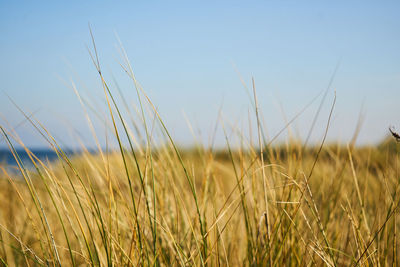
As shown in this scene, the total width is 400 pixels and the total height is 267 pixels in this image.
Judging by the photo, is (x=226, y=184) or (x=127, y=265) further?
(x=226, y=184)

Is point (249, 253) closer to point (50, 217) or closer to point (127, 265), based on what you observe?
point (127, 265)

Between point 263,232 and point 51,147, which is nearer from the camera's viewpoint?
point 51,147

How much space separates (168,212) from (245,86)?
2.02 ft

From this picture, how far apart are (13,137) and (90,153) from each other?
12.4 inches

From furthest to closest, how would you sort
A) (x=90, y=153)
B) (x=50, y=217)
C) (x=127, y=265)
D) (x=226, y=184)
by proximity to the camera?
(x=226, y=184)
(x=50, y=217)
(x=90, y=153)
(x=127, y=265)

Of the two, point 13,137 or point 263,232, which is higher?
point 13,137

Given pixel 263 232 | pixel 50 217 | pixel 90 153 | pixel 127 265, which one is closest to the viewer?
pixel 127 265

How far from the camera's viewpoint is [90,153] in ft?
4.13

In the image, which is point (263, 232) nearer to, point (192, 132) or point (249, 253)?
point (249, 253)

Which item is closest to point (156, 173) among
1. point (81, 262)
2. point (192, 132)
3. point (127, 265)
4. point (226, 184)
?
point (192, 132)

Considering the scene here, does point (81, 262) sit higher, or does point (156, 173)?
point (156, 173)

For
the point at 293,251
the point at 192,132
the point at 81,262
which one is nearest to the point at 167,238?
the point at 293,251

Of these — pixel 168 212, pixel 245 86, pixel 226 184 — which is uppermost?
pixel 245 86

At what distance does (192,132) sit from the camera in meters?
1.49
